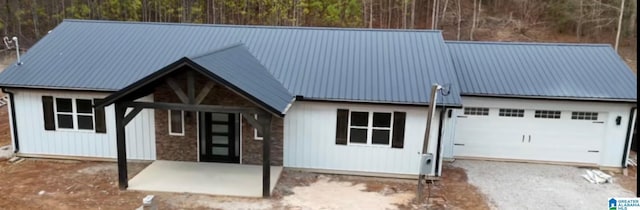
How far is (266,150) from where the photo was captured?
9469 mm

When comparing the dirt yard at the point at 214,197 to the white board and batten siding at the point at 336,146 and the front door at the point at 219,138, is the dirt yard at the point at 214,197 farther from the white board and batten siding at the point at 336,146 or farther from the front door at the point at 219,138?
the front door at the point at 219,138

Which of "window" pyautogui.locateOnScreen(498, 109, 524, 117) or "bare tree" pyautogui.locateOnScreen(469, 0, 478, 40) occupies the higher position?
"bare tree" pyautogui.locateOnScreen(469, 0, 478, 40)

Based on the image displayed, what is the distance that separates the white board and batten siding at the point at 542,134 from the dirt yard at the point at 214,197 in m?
1.43

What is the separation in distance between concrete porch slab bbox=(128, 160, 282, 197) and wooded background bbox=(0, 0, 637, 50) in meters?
22.0

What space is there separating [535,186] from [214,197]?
720cm

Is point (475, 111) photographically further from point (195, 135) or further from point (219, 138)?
point (195, 135)

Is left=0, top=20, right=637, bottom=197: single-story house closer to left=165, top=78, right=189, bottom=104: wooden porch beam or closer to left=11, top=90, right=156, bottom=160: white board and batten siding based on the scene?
left=11, top=90, right=156, bottom=160: white board and batten siding

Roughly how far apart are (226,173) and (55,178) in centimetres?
382

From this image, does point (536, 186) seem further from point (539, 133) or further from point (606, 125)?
point (606, 125)

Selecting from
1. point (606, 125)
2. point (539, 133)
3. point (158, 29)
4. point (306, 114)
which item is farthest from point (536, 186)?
point (158, 29)

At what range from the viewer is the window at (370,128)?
1080 centimetres

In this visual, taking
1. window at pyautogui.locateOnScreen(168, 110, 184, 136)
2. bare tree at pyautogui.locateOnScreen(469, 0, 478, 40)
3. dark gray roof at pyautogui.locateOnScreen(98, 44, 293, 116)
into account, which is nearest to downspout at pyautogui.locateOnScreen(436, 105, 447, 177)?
dark gray roof at pyautogui.locateOnScreen(98, 44, 293, 116)

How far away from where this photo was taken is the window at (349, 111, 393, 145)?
10.8 meters

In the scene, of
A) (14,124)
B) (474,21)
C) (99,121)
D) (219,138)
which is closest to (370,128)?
(219,138)
